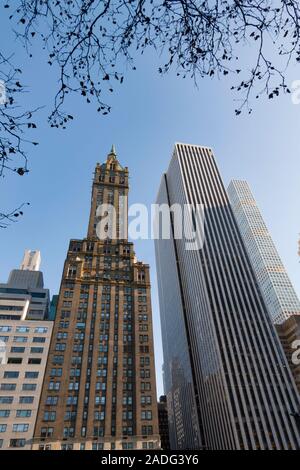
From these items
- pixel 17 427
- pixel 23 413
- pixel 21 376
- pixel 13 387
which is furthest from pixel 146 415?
pixel 13 387

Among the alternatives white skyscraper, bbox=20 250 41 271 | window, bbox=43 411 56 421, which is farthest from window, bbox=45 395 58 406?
white skyscraper, bbox=20 250 41 271

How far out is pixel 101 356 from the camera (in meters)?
61.3

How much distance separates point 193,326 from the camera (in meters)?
110

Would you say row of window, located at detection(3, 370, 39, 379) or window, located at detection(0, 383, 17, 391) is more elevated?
row of window, located at detection(3, 370, 39, 379)

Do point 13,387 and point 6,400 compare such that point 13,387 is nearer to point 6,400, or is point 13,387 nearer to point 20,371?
point 6,400

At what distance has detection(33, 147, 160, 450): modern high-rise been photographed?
2002 inches

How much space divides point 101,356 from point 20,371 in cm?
1768

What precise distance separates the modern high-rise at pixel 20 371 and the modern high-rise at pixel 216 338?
48790 mm

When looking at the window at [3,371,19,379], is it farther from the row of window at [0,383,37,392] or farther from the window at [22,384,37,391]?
the window at [22,384,37,391]

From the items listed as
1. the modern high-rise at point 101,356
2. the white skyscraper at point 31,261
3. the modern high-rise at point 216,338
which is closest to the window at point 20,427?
the modern high-rise at point 101,356

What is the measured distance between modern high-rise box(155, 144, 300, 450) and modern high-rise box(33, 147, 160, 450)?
31.3 meters

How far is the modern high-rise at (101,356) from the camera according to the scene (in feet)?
167

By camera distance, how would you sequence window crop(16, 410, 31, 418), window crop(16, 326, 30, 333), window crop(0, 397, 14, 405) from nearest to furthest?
window crop(16, 410, 31, 418), window crop(0, 397, 14, 405), window crop(16, 326, 30, 333)
